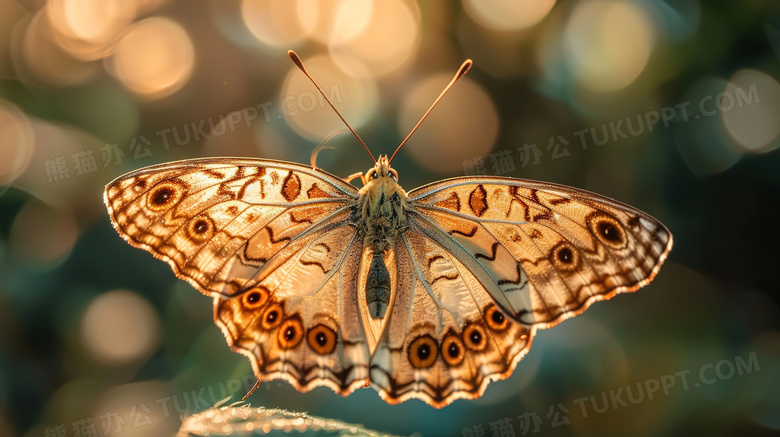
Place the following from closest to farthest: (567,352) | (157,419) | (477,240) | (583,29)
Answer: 1. (477,240)
2. (157,419)
3. (567,352)
4. (583,29)

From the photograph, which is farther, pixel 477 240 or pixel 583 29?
pixel 583 29

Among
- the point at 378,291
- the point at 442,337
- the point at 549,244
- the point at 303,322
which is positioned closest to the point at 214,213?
the point at 303,322

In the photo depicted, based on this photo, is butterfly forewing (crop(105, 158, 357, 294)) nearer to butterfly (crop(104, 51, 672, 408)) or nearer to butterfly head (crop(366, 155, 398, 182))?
butterfly (crop(104, 51, 672, 408))

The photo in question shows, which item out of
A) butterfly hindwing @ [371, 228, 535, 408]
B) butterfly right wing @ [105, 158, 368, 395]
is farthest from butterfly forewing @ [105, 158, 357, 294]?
butterfly hindwing @ [371, 228, 535, 408]

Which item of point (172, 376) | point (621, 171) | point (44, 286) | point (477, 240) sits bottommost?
point (172, 376)

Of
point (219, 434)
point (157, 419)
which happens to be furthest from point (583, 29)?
point (157, 419)

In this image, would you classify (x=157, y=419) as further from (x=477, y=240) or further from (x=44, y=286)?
(x=477, y=240)

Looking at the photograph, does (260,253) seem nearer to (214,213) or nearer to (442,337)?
(214,213)
